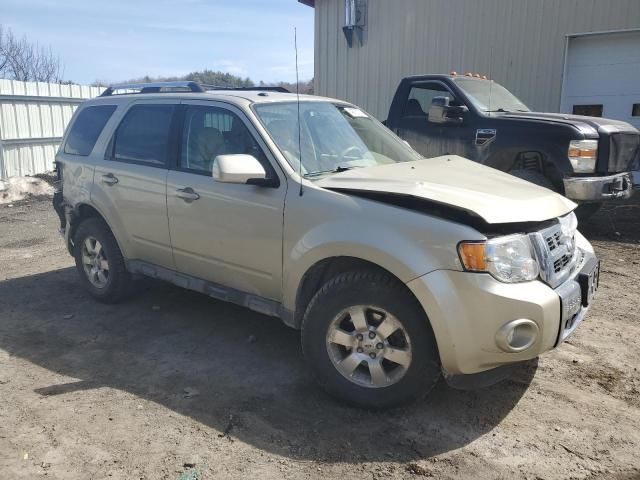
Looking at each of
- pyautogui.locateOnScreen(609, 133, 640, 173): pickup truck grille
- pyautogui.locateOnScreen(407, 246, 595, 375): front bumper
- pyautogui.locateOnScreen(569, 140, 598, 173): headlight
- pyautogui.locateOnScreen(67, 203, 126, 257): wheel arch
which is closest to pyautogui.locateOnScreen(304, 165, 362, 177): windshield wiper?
pyautogui.locateOnScreen(407, 246, 595, 375): front bumper

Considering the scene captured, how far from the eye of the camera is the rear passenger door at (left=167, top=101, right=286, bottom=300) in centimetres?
368

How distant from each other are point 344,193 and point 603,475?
2.00m

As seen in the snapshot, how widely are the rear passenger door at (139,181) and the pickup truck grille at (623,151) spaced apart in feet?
16.7

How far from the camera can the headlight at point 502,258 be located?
2.84 m

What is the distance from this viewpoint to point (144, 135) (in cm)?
468

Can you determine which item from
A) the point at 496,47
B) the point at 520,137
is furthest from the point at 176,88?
the point at 496,47

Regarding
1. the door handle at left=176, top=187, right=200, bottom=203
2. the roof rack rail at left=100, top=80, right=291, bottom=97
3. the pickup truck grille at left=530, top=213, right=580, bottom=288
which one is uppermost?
the roof rack rail at left=100, top=80, right=291, bottom=97

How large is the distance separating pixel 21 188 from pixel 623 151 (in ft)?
37.1

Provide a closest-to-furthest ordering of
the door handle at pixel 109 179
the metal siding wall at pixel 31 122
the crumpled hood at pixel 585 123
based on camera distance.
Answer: the door handle at pixel 109 179 → the crumpled hood at pixel 585 123 → the metal siding wall at pixel 31 122

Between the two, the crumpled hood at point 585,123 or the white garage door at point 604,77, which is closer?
the crumpled hood at point 585,123

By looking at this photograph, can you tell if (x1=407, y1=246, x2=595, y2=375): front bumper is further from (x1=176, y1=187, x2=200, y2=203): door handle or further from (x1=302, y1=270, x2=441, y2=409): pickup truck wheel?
(x1=176, y1=187, x2=200, y2=203): door handle

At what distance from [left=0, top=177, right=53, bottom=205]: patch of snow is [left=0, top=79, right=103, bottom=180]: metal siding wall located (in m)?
0.30

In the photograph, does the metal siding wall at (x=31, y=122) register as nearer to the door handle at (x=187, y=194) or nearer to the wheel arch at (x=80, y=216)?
the wheel arch at (x=80, y=216)

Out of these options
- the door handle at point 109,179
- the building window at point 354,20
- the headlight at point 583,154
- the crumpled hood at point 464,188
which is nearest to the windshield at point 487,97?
the headlight at point 583,154
